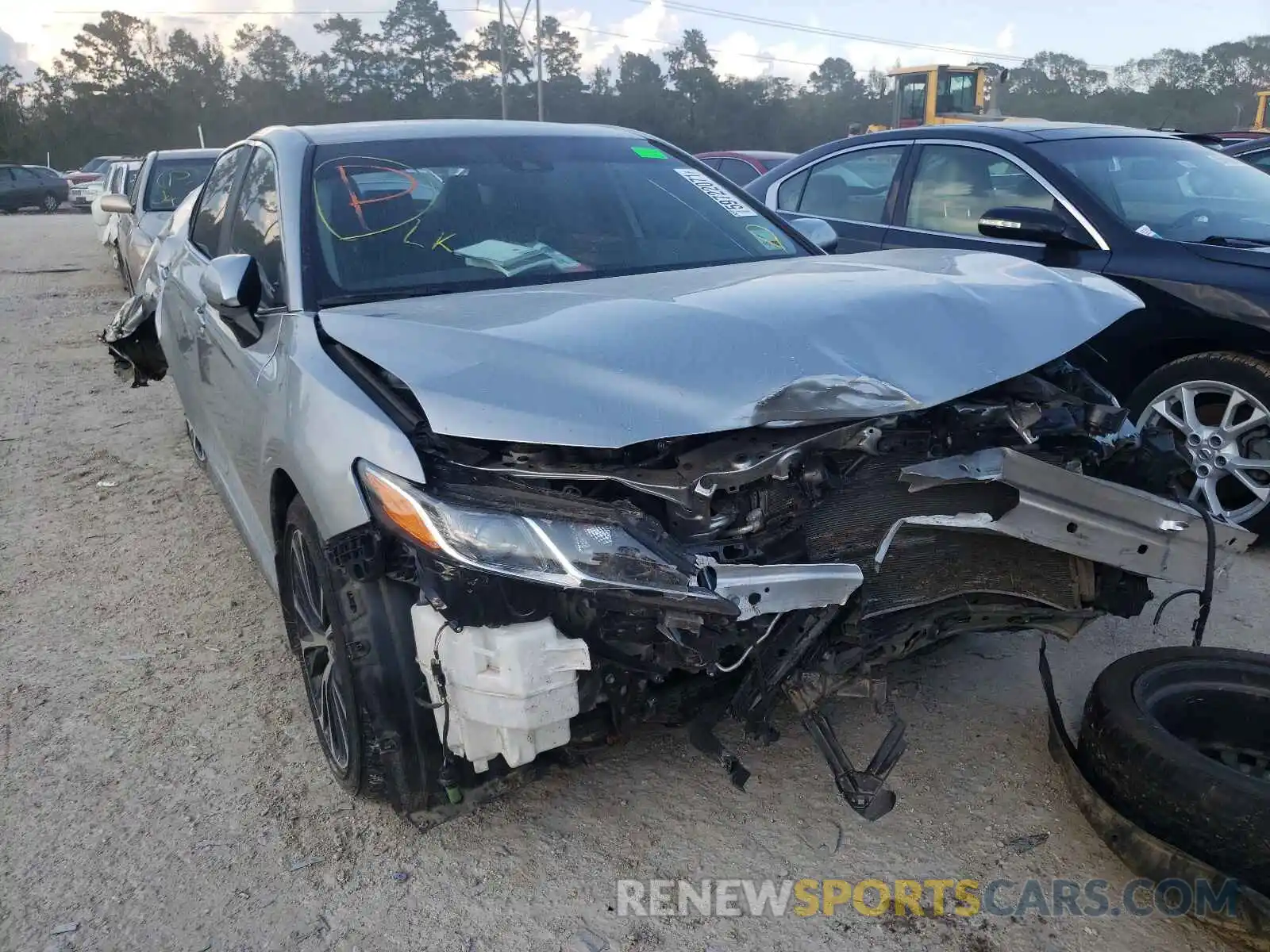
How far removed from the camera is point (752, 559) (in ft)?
7.16

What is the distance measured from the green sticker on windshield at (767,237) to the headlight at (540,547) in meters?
1.88

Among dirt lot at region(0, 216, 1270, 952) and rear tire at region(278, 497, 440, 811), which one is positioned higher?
rear tire at region(278, 497, 440, 811)

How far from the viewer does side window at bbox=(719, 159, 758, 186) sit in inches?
473

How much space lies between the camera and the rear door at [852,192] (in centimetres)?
544

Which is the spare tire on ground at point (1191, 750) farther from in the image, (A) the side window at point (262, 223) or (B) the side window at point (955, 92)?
(B) the side window at point (955, 92)

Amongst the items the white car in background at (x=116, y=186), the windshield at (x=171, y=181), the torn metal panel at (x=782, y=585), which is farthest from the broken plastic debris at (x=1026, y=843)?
the white car in background at (x=116, y=186)

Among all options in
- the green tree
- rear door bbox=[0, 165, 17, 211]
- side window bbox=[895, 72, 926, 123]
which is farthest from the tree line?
side window bbox=[895, 72, 926, 123]

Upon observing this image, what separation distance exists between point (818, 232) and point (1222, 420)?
1.83 m

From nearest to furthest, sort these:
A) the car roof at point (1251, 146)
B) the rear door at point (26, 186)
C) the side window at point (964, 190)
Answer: the side window at point (964, 190)
the car roof at point (1251, 146)
the rear door at point (26, 186)

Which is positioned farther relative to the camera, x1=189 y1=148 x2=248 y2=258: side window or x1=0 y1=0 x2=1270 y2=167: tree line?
x1=0 y1=0 x2=1270 y2=167: tree line

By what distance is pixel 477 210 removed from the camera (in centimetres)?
320

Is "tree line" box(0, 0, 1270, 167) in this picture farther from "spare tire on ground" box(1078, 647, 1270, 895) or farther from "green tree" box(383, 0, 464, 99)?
"spare tire on ground" box(1078, 647, 1270, 895)

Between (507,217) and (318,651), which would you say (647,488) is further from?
(507,217)

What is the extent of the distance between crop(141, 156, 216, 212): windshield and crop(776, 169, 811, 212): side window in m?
6.19
